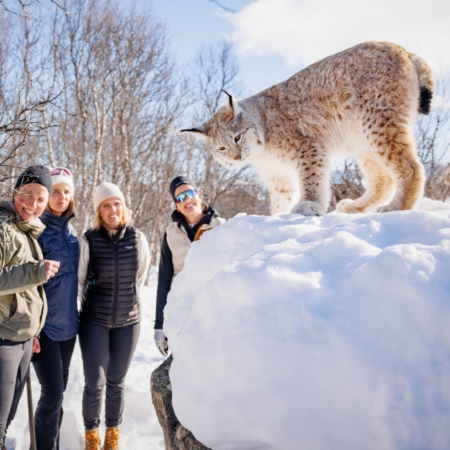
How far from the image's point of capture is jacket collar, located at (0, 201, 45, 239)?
7.53 feet

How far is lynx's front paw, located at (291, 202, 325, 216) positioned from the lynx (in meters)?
0.01

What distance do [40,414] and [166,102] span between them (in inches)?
434

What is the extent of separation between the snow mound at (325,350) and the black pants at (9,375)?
1.44 m

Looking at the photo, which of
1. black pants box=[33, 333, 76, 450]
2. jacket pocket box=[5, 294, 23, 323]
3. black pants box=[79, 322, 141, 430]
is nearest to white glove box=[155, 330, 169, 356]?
black pants box=[79, 322, 141, 430]

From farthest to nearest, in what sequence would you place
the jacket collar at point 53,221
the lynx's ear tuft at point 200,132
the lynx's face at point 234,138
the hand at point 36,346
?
the lynx's ear tuft at point 200,132
the lynx's face at point 234,138
the jacket collar at point 53,221
the hand at point 36,346

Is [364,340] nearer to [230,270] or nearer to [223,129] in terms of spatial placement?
[230,270]

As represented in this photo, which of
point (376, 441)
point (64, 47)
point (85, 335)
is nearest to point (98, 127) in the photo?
point (64, 47)

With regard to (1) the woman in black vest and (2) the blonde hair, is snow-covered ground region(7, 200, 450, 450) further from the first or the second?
(2) the blonde hair

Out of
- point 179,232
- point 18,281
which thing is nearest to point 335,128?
point 179,232

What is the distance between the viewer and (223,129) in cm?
377

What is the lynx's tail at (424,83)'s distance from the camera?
10.2 feet

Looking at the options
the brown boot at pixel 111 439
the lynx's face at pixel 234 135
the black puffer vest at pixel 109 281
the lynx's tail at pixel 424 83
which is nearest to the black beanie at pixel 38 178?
the black puffer vest at pixel 109 281

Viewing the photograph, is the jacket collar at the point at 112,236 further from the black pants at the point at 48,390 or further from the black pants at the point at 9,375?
the black pants at the point at 9,375

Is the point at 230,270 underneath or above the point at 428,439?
above
